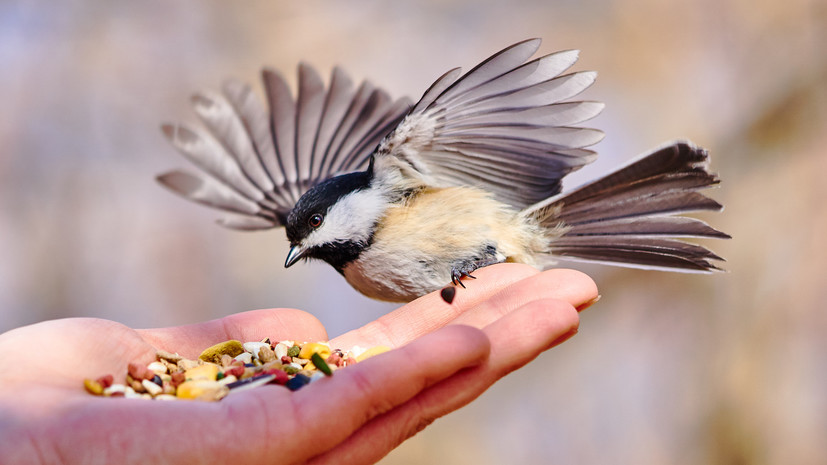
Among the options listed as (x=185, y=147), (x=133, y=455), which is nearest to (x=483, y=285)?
(x=133, y=455)

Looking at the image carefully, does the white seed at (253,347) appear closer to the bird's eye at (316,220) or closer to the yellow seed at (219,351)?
the yellow seed at (219,351)

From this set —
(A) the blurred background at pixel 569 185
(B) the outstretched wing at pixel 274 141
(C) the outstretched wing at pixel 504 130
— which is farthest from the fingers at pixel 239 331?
(A) the blurred background at pixel 569 185

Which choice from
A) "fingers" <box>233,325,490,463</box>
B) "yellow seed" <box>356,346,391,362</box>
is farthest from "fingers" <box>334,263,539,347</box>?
"fingers" <box>233,325,490,463</box>

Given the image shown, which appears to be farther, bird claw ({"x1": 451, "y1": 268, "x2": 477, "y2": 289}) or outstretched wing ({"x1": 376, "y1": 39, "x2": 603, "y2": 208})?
bird claw ({"x1": 451, "y1": 268, "x2": 477, "y2": 289})

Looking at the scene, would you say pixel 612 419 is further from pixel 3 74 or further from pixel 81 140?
pixel 3 74

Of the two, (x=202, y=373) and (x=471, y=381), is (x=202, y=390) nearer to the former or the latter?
(x=202, y=373)

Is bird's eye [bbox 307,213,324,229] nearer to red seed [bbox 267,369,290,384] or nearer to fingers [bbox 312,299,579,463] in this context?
red seed [bbox 267,369,290,384]
